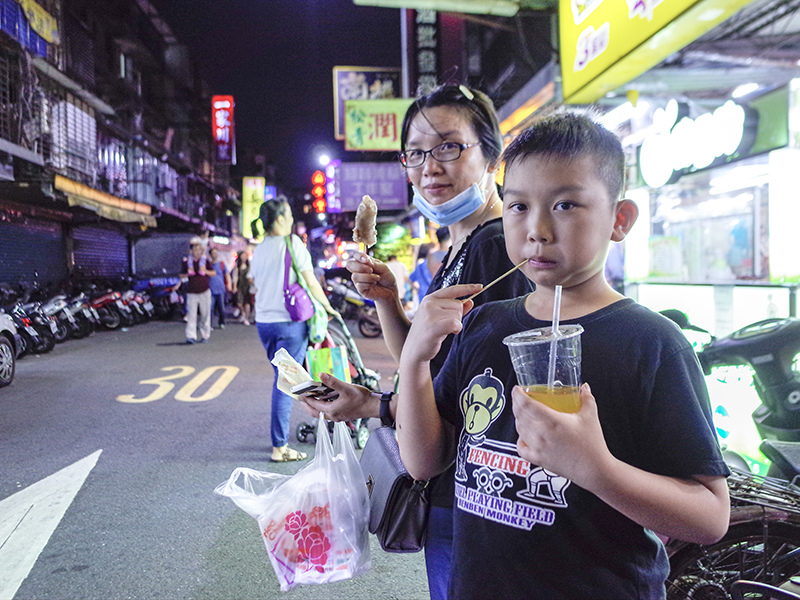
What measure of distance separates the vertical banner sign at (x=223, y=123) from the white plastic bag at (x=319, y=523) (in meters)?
32.8

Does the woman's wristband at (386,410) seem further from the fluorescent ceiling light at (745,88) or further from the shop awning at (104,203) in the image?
the shop awning at (104,203)

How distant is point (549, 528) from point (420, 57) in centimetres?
1438

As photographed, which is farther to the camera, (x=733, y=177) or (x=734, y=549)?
(x=733, y=177)

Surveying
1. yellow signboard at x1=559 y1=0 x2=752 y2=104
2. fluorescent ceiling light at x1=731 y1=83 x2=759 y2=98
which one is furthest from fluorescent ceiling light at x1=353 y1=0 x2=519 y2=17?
fluorescent ceiling light at x1=731 y1=83 x2=759 y2=98

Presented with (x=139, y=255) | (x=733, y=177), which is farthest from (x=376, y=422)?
(x=139, y=255)

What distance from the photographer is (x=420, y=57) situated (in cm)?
1369

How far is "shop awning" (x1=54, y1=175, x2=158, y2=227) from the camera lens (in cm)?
1358

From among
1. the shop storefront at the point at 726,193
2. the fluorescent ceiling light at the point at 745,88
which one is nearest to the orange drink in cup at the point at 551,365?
the shop storefront at the point at 726,193

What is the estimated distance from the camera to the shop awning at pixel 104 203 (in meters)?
13.6

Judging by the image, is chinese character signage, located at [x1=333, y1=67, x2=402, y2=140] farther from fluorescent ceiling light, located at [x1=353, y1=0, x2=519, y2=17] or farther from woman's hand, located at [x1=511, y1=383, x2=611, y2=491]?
woman's hand, located at [x1=511, y1=383, x2=611, y2=491]

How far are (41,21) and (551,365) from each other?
727 inches

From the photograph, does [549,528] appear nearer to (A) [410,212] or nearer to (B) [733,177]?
(B) [733,177]

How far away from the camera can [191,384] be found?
25.8ft

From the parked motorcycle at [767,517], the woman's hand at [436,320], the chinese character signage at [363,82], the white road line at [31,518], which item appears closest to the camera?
the woman's hand at [436,320]
